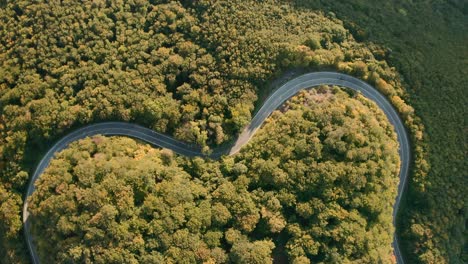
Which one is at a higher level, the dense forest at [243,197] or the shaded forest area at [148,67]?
the shaded forest area at [148,67]

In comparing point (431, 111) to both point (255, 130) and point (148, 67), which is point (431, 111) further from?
point (148, 67)

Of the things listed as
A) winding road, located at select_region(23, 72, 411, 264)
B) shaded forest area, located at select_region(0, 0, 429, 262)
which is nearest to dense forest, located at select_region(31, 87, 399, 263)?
winding road, located at select_region(23, 72, 411, 264)

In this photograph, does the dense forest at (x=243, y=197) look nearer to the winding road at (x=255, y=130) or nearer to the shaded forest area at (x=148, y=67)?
the winding road at (x=255, y=130)

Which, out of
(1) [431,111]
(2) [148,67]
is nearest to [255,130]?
(2) [148,67]

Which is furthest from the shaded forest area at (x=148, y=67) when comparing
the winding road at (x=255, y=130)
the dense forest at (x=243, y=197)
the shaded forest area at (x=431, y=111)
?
the dense forest at (x=243, y=197)

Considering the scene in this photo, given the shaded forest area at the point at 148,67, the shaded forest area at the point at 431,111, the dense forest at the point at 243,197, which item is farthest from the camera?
the shaded forest area at the point at 431,111

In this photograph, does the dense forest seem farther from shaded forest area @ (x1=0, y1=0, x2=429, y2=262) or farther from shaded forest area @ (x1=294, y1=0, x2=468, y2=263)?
shaded forest area @ (x1=294, y1=0, x2=468, y2=263)
